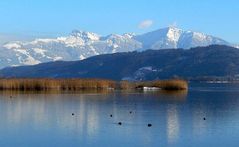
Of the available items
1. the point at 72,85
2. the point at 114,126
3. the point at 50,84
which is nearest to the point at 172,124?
the point at 114,126

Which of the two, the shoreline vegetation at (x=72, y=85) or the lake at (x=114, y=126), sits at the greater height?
the shoreline vegetation at (x=72, y=85)

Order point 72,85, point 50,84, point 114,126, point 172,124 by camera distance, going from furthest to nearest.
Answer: point 72,85
point 50,84
point 172,124
point 114,126

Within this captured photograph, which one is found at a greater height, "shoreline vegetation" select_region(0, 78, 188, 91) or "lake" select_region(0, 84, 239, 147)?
"shoreline vegetation" select_region(0, 78, 188, 91)

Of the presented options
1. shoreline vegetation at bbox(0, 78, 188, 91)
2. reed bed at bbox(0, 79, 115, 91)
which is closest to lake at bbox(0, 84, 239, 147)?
reed bed at bbox(0, 79, 115, 91)

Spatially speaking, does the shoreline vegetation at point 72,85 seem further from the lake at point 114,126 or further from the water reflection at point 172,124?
the water reflection at point 172,124

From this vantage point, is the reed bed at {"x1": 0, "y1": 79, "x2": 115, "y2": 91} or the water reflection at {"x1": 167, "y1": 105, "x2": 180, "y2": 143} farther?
the reed bed at {"x1": 0, "y1": 79, "x2": 115, "y2": 91}

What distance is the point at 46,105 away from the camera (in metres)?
67.8

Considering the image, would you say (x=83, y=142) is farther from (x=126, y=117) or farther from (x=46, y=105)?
(x=46, y=105)

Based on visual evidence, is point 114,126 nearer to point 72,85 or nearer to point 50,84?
point 50,84

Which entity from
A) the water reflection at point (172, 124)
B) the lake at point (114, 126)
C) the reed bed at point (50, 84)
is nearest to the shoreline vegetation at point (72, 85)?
the reed bed at point (50, 84)

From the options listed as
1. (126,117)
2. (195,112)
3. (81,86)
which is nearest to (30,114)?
(126,117)

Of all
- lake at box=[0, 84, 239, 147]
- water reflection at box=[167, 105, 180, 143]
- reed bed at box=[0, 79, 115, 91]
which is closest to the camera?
lake at box=[0, 84, 239, 147]

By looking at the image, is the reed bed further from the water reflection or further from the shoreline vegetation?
the water reflection

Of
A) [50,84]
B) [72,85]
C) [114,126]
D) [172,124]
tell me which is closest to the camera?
[114,126]
